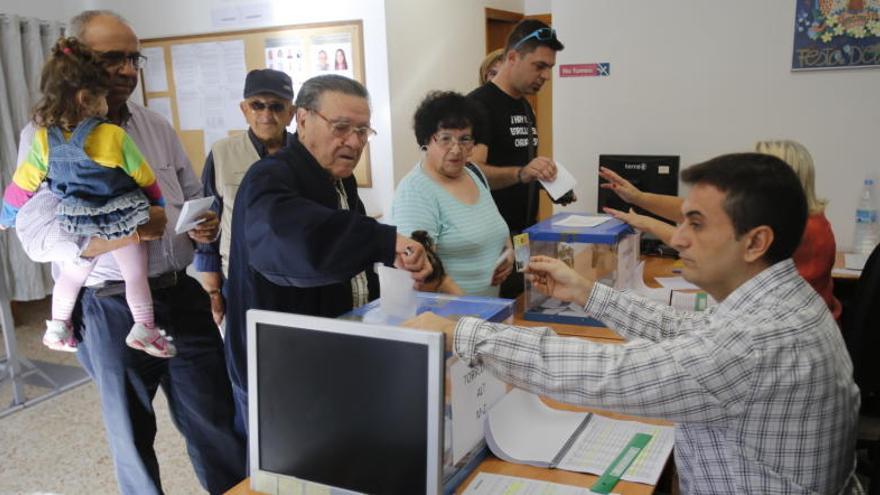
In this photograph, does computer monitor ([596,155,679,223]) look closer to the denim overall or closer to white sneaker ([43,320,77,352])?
the denim overall

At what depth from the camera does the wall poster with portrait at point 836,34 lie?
10.3ft

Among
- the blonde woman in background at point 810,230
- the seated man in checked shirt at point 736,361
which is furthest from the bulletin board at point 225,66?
the seated man in checked shirt at point 736,361

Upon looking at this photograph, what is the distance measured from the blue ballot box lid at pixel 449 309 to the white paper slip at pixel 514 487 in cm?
34

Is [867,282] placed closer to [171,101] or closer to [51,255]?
[51,255]

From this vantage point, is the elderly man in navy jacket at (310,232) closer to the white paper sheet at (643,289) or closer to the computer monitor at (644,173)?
the white paper sheet at (643,289)

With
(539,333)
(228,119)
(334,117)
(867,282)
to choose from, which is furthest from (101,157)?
(228,119)

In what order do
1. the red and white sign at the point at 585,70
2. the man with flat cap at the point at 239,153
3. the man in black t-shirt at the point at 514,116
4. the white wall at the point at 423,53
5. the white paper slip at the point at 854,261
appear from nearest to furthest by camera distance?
the man with flat cap at the point at 239,153, the man in black t-shirt at the point at 514,116, the white paper slip at the point at 854,261, the red and white sign at the point at 585,70, the white wall at the point at 423,53

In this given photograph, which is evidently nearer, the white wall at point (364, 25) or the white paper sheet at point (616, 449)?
the white paper sheet at point (616, 449)

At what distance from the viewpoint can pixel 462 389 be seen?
1.40m

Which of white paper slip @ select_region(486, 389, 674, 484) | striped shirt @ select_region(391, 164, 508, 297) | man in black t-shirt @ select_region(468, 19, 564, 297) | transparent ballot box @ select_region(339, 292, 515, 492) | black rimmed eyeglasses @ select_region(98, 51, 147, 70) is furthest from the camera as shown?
man in black t-shirt @ select_region(468, 19, 564, 297)

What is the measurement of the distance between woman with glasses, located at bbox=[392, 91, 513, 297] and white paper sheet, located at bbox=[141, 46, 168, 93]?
10.7 feet

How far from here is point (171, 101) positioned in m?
4.88

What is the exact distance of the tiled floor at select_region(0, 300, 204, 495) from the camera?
2838 mm

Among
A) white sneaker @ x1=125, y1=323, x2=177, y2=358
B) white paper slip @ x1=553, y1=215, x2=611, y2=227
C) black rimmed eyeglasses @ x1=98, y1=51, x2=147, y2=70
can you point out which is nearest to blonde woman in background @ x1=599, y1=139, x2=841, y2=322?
white paper slip @ x1=553, y1=215, x2=611, y2=227
